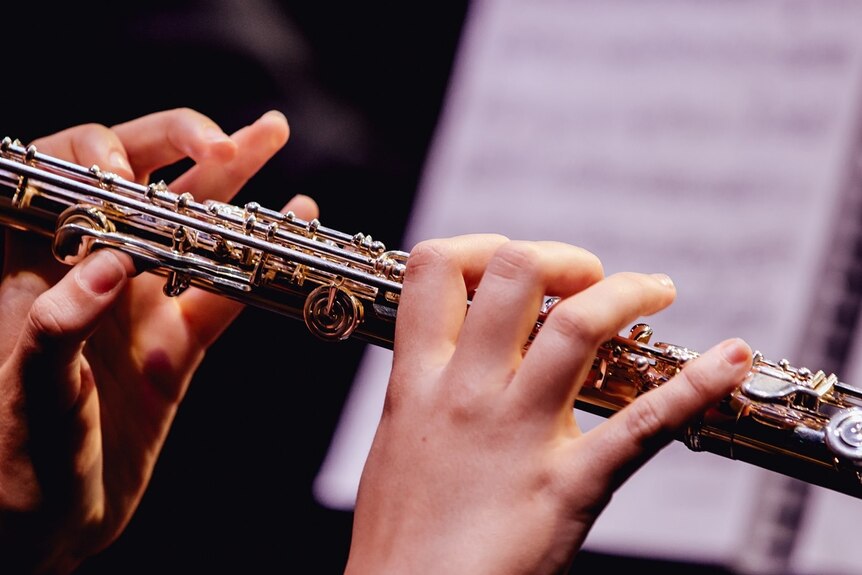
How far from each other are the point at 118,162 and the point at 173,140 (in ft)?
0.24

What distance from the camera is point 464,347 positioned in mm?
616


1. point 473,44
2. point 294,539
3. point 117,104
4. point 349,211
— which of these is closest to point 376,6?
point 473,44

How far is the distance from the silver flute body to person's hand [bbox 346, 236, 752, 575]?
10cm

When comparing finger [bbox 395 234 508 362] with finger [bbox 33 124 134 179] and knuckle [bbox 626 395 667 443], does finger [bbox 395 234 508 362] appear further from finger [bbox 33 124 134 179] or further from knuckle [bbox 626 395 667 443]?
finger [bbox 33 124 134 179]

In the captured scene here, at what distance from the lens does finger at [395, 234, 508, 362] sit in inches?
25.6

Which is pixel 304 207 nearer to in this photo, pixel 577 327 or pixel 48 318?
pixel 48 318

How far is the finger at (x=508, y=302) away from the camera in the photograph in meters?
0.61

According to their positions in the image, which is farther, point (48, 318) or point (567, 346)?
point (48, 318)

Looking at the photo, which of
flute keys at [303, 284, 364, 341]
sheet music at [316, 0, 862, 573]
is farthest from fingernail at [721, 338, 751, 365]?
sheet music at [316, 0, 862, 573]

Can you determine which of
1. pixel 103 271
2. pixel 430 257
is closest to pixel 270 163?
pixel 103 271

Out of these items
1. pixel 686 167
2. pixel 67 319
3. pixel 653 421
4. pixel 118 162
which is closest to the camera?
pixel 653 421

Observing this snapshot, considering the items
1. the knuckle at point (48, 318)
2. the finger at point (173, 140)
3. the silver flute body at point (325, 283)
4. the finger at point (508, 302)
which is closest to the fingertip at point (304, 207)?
the finger at point (173, 140)

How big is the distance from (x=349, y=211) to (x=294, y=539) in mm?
672

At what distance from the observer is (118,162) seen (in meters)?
0.95
